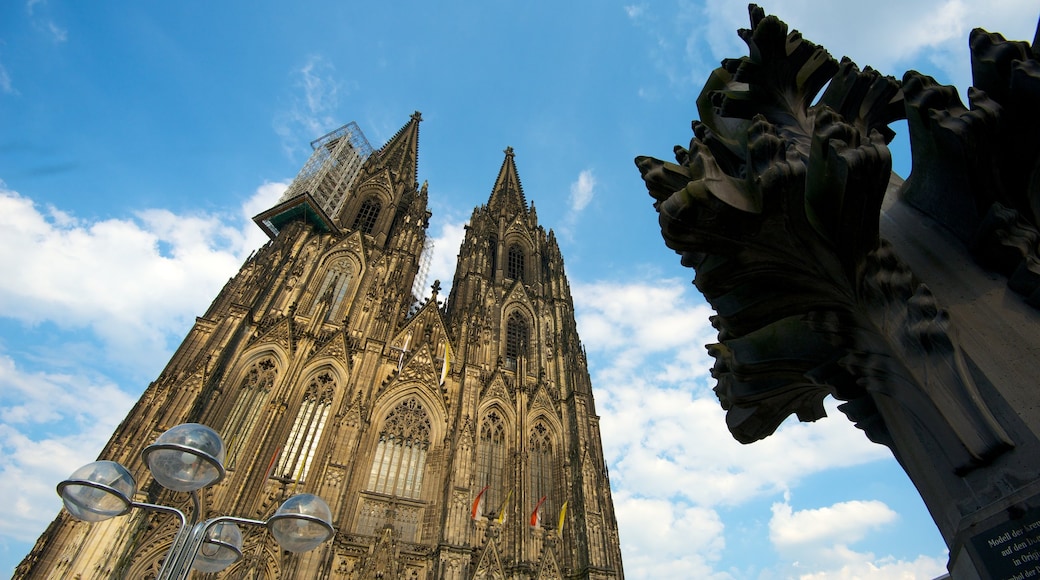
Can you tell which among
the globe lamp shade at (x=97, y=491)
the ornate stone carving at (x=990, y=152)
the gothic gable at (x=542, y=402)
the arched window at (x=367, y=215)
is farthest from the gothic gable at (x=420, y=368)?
the ornate stone carving at (x=990, y=152)

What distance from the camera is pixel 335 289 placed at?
70.4 feet

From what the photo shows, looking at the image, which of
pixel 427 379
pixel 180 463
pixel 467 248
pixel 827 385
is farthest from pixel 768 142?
pixel 467 248

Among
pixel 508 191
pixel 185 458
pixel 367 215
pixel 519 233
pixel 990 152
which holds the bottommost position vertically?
pixel 185 458

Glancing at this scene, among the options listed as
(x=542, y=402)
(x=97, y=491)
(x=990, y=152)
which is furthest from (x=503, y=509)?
(x=990, y=152)

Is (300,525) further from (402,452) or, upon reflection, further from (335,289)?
(335,289)

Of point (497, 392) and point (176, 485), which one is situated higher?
point (497, 392)

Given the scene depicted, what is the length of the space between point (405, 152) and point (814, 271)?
34.4m

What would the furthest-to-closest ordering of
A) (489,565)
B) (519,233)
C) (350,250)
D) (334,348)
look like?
(519,233) < (350,250) < (334,348) < (489,565)

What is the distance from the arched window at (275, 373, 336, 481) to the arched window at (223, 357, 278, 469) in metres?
1.23

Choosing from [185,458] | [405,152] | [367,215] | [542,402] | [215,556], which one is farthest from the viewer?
[405,152]

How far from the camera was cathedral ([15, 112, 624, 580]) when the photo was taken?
45.2 feet

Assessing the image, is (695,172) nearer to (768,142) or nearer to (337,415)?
(768,142)

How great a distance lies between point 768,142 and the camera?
8.73 feet

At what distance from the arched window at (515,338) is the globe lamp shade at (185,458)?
18.3 metres
